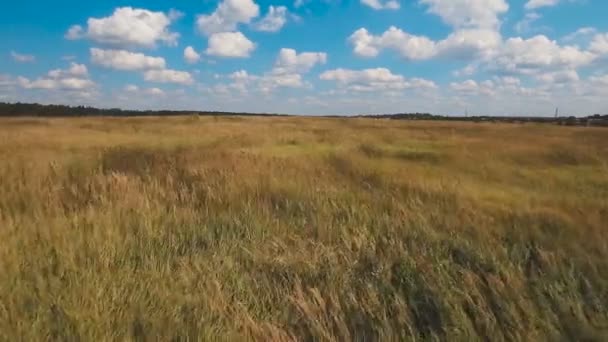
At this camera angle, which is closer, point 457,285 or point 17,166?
point 457,285

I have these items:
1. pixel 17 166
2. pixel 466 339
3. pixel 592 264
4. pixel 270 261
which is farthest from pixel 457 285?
pixel 17 166

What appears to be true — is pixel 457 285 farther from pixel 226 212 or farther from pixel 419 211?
pixel 226 212

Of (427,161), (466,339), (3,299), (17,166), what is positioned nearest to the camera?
(466,339)

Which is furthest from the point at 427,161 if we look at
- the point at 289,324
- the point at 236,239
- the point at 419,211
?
the point at 289,324

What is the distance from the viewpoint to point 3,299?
3.14 meters

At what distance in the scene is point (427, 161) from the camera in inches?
634

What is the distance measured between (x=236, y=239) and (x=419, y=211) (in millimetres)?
2304

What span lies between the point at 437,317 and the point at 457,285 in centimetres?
44

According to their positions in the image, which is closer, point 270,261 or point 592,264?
point 592,264

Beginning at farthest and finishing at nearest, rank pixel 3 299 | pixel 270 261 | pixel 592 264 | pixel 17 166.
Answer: pixel 17 166 < pixel 270 261 < pixel 592 264 < pixel 3 299

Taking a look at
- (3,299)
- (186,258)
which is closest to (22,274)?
(3,299)

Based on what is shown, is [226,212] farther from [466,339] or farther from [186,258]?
[466,339]

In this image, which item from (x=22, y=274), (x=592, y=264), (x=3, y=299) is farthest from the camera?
(x=592, y=264)

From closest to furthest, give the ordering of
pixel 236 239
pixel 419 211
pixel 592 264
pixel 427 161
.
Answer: pixel 592 264 < pixel 236 239 < pixel 419 211 < pixel 427 161
